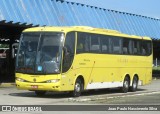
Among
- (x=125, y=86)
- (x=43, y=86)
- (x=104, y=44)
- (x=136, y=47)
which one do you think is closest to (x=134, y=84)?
(x=125, y=86)

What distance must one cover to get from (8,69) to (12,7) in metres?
18.7

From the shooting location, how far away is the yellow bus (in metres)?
20.5

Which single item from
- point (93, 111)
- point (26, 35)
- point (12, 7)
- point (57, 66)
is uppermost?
point (12, 7)

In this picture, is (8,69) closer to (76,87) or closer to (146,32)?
(146,32)

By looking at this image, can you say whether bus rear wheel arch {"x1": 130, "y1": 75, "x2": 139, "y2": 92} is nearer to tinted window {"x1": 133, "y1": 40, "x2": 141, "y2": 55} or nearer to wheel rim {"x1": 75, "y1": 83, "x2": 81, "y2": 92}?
tinted window {"x1": 133, "y1": 40, "x2": 141, "y2": 55}

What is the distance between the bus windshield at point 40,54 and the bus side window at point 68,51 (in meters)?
0.26

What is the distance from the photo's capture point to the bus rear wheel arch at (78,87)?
21.6m

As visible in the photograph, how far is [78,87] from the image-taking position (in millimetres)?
21875

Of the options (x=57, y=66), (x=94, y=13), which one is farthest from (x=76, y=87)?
(x=94, y=13)

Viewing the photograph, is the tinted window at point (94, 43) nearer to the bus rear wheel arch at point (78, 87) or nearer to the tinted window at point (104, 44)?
the tinted window at point (104, 44)

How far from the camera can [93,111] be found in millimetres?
15328

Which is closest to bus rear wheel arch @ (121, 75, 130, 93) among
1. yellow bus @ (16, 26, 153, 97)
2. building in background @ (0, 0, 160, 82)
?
yellow bus @ (16, 26, 153, 97)

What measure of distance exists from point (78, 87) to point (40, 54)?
241 cm

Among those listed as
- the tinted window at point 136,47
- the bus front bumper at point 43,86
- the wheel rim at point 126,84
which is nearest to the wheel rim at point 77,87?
the bus front bumper at point 43,86
